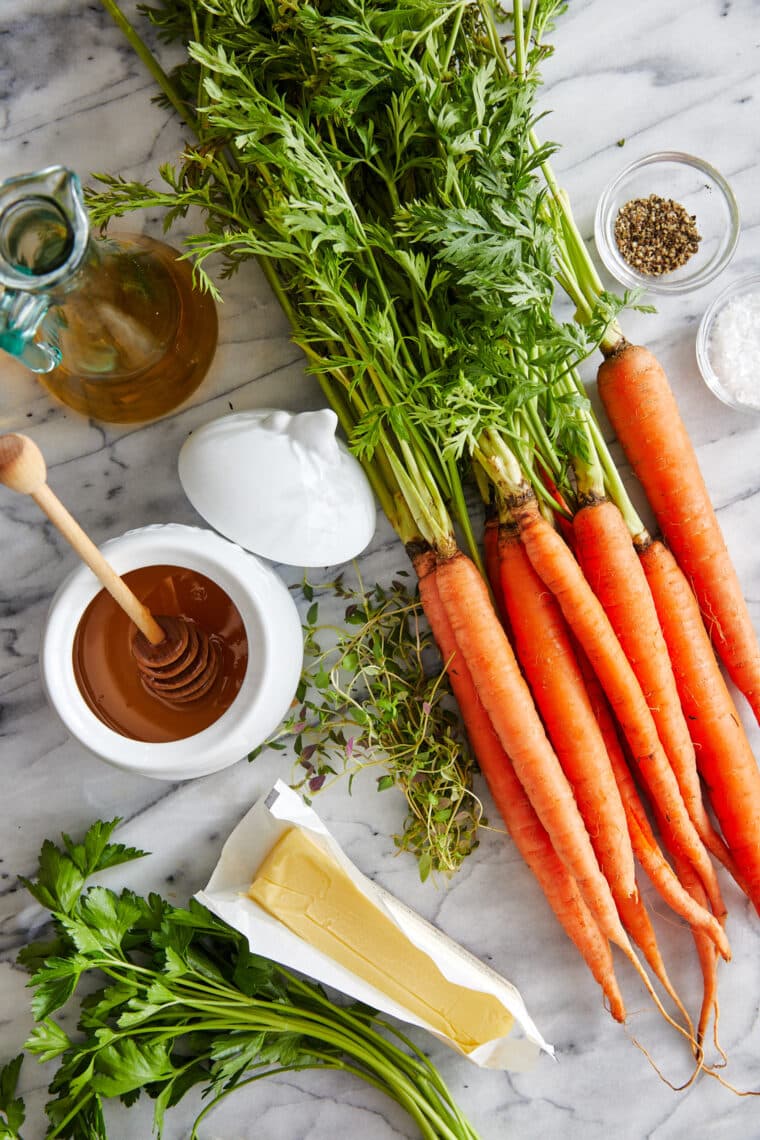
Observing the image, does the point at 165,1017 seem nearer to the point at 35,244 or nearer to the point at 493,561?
the point at 493,561

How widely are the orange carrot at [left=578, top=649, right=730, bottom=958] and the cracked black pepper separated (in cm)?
54

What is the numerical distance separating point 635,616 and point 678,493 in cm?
17

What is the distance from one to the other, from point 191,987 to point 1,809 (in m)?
0.36

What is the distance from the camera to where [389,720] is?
1155 mm

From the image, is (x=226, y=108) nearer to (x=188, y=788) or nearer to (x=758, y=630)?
(x=188, y=788)

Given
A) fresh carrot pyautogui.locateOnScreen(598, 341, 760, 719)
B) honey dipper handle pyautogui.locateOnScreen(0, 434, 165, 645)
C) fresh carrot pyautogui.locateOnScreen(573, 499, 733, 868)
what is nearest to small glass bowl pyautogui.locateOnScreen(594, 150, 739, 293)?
fresh carrot pyautogui.locateOnScreen(598, 341, 760, 719)

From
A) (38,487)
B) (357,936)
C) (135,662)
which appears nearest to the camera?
(38,487)

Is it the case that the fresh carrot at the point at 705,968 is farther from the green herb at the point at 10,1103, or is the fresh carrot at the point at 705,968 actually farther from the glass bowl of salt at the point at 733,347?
the green herb at the point at 10,1103

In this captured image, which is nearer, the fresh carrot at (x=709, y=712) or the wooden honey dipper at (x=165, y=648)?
the wooden honey dipper at (x=165, y=648)

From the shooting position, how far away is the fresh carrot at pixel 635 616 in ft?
3.70

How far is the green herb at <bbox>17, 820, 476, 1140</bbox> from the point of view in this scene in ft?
3.53

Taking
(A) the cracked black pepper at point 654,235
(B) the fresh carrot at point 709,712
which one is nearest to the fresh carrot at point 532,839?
(B) the fresh carrot at point 709,712

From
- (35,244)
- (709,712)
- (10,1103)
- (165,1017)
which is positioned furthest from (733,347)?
(10,1103)

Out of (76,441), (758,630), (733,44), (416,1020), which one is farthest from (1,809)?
(733,44)
